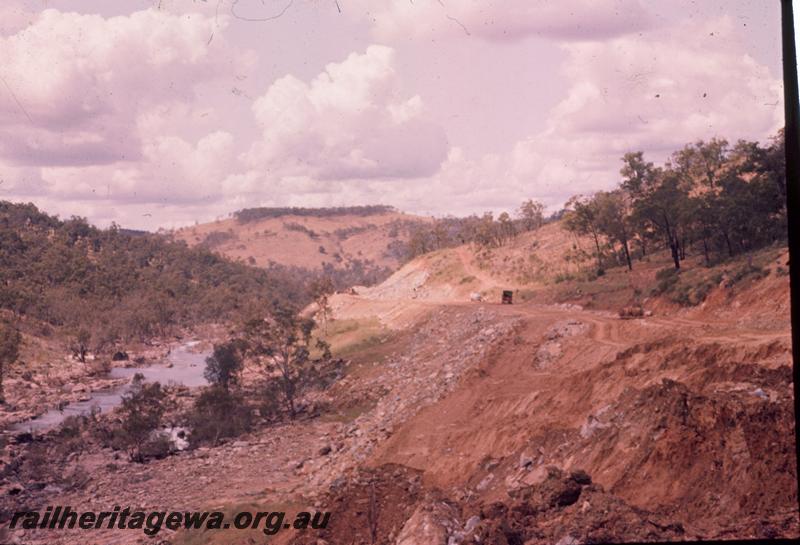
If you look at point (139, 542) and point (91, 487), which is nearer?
point (139, 542)

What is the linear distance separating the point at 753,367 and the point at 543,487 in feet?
20.3

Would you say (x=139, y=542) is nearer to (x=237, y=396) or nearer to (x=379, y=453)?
(x=379, y=453)

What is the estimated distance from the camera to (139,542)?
55.8 ft

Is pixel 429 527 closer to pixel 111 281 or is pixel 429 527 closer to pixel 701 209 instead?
pixel 701 209

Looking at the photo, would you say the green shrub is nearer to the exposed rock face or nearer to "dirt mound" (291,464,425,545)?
"dirt mound" (291,464,425,545)

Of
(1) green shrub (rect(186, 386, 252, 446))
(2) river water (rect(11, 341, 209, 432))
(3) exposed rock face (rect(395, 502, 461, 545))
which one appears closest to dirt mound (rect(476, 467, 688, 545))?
(3) exposed rock face (rect(395, 502, 461, 545))

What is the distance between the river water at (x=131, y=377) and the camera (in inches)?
1649

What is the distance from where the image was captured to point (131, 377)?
6047 cm

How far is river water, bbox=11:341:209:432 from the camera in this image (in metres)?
41.9

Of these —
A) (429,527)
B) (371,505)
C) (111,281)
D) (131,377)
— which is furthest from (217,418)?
(111,281)

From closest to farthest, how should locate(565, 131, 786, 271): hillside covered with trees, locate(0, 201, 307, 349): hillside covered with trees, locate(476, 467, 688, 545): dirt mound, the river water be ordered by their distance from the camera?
1. locate(476, 467, 688, 545): dirt mound
2. locate(565, 131, 786, 271): hillside covered with trees
3. the river water
4. locate(0, 201, 307, 349): hillside covered with trees

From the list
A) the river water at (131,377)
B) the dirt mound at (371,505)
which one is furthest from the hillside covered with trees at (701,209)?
the river water at (131,377)

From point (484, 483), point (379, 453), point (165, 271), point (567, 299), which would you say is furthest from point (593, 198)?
point (165, 271)

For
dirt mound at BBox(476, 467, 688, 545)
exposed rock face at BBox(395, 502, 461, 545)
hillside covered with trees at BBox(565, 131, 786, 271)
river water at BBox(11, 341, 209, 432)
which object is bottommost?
river water at BBox(11, 341, 209, 432)
